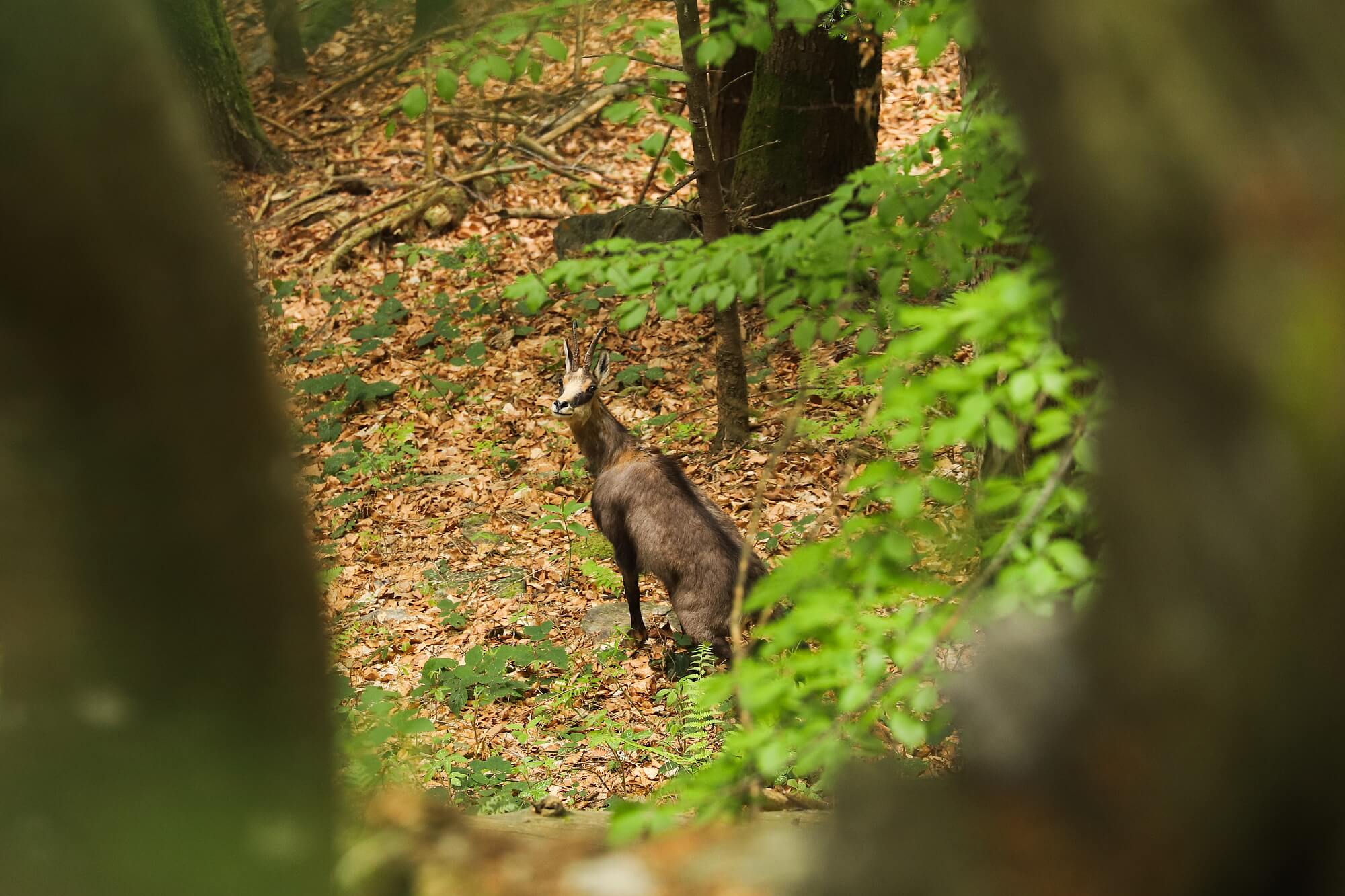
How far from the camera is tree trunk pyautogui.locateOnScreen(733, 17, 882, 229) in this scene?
32.7 feet

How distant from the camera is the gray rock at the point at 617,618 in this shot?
762cm

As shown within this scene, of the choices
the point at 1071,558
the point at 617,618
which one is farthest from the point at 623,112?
the point at 617,618

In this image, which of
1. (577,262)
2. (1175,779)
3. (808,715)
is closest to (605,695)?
(577,262)

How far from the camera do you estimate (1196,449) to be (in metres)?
1.39

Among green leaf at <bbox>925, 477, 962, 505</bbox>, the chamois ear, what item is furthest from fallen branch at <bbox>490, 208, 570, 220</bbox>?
green leaf at <bbox>925, 477, 962, 505</bbox>

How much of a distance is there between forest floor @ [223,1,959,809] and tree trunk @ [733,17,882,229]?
43.3 inches

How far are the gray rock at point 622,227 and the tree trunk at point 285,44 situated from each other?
801 cm

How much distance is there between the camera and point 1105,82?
142cm

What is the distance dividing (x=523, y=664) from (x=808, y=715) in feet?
15.8

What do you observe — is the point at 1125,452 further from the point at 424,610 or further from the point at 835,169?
the point at 835,169

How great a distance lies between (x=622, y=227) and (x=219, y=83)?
24.3ft

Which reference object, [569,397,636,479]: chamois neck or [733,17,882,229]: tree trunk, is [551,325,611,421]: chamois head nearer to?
[569,397,636,479]: chamois neck

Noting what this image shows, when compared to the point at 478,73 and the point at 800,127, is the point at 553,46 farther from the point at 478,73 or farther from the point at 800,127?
the point at 800,127

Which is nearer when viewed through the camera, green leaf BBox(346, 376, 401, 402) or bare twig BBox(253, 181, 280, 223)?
green leaf BBox(346, 376, 401, 402)
